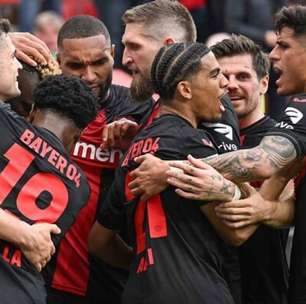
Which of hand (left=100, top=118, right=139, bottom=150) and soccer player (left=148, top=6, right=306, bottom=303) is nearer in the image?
soccer player (left=148, top=6, right=306, bottom=303)

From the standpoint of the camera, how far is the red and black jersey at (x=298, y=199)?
5887 millimetres

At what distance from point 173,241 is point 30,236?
710 millimetres

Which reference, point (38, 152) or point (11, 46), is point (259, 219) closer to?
point (38, 152)

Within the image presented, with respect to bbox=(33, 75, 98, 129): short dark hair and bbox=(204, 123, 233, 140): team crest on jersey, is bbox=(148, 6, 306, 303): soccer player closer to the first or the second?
bbox=(204, 123, 233, 140): team crest on jersey

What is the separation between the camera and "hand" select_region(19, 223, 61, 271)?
5566mm

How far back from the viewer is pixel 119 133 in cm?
653

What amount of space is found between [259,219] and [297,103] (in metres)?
0.64

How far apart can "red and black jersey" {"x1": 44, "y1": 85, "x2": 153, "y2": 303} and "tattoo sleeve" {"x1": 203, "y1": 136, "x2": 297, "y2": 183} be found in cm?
89

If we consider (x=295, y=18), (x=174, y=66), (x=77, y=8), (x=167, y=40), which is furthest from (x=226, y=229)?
(x=77, y=8)

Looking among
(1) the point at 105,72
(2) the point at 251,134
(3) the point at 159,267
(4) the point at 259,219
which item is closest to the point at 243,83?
(2) the point at 251,134

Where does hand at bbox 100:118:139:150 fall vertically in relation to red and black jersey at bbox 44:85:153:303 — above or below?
above

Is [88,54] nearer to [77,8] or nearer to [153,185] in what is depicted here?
[153,185]

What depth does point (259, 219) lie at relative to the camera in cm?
598

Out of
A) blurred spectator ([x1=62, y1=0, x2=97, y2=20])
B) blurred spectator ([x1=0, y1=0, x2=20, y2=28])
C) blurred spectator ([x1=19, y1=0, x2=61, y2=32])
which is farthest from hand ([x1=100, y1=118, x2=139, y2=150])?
blurred spectator ([x1=0, y1=0, x2=20, y2=28])
